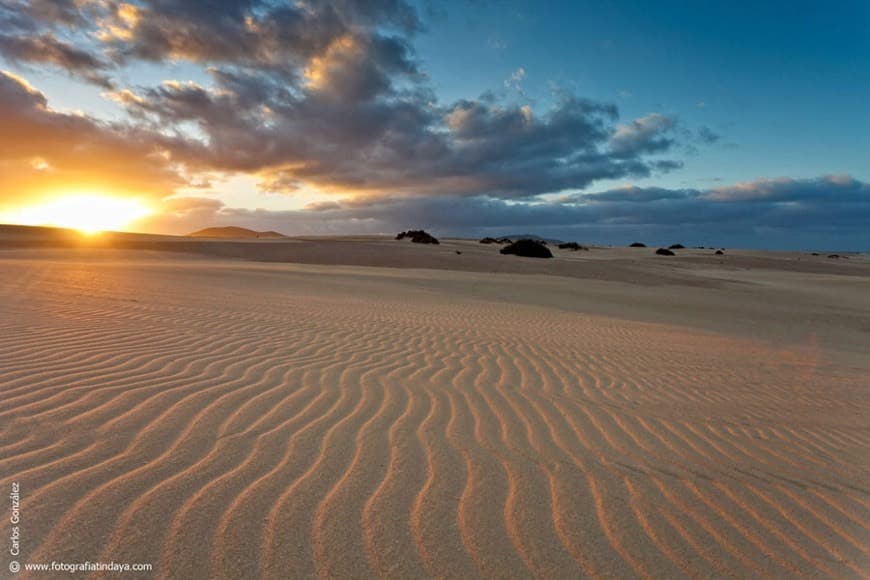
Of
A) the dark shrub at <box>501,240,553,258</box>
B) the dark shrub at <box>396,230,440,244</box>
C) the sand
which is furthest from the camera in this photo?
the dark shrub at <box>396,230,440,244</box>

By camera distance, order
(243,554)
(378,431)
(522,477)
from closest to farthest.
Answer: (243,554) → (522,477) → (378,431)

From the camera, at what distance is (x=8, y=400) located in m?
4.00

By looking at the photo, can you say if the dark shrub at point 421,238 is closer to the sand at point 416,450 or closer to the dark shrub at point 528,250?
the dark shrub at point 528,250

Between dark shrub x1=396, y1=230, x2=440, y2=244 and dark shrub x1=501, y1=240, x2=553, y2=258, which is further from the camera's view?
dark shrub x1=396, y1=230, x2=440, y2=244

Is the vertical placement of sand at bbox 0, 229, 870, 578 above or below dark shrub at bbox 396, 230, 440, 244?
below

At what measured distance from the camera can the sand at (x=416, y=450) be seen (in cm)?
246

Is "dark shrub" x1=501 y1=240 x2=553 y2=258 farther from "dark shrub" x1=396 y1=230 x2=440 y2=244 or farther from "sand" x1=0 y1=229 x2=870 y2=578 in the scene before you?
"sand" x1=0 y1=229 x2=870 y2=578

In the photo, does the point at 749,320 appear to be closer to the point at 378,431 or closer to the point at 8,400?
the point at 378,431

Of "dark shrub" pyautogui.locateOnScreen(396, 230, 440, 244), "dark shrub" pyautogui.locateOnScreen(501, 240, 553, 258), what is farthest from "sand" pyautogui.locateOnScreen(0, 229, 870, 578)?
"dark shrub" pyautogui.locateOnScreen(396, 230, 440, 244)

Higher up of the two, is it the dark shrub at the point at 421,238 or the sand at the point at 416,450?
the dark shrub at the point at 421,238

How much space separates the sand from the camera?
97.0 inches

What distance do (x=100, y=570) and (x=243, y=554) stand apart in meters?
0.61

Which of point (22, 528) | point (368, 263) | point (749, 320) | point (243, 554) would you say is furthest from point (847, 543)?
point (368, 263)

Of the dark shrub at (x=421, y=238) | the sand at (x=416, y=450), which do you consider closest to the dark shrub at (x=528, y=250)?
the dark shrub at (x=421, y=238)
